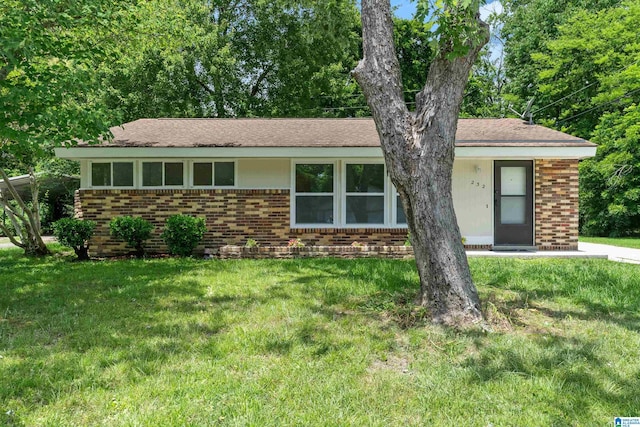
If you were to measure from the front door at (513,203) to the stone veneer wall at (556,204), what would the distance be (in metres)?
0.21

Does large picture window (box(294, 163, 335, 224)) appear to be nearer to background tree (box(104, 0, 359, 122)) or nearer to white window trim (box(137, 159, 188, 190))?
white window trim (box(137, 159, 188, 190))

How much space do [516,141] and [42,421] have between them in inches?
396

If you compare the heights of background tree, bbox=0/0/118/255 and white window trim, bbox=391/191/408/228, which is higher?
background tree, bbox=0/0/118/255

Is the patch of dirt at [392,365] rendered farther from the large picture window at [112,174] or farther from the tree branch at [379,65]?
the large picture window at [112,174]

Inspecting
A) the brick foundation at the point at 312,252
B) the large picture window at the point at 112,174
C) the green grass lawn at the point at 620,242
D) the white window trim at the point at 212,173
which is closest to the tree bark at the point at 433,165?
the brick foundation at the point at 312,252

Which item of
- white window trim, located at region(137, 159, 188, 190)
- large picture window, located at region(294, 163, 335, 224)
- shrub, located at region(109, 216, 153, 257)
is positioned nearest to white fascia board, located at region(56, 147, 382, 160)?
white window trim, located at region(137, 159, 188, 190)

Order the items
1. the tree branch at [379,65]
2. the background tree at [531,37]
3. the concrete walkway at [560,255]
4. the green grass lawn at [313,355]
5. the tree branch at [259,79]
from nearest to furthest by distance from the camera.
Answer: the green grass lawn at [313,355] < the tree branch at [379,65] < the concrete walkway at [560,255] < the tree branch at [259,79] < the background tree at [531,37]

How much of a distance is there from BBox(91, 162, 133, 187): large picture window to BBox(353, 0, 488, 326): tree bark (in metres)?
7.70

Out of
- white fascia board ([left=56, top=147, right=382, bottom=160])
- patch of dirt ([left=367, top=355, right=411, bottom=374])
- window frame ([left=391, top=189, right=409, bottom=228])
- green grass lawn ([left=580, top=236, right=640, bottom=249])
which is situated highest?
white fascia board ([left=56, top=147, right=382, bottom=160])

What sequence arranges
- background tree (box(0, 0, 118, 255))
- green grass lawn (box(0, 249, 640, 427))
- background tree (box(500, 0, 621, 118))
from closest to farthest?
green grass lawn (box(0, 249, 640, 427)) → background tree (box(0, 0, 118, 255)) → background tree (box(500, 0, 621, 118))

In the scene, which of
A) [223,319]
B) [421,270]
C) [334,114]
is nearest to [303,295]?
[223,319]

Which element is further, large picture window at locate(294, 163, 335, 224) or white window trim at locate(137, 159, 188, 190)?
large picture window at locate(294, 163, 335, 224)

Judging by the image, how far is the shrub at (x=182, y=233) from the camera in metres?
9.38

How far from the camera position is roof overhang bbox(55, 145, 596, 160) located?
9.57 m
